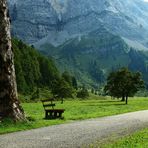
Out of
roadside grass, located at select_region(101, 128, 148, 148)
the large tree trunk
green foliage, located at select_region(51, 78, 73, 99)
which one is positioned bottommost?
green foliage, located at select_region(51, 78, 73, 99)

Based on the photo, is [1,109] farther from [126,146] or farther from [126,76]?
[126,76]

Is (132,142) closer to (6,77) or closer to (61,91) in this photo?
(6,77)

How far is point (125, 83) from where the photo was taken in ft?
435

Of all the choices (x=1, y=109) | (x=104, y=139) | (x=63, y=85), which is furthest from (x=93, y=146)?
(x=63, y=85)

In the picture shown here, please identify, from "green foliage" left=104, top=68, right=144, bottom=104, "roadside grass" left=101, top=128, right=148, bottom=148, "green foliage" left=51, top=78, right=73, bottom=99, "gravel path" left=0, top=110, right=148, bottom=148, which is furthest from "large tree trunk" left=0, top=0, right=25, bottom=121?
"green foliage" left=51, top=78, right=73, bottom=99

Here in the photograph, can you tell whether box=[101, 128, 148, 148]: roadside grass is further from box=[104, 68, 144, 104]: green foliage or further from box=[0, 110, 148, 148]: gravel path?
box=[104, 68, 144, 104]: green foliage

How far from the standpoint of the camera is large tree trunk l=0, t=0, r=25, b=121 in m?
29.0

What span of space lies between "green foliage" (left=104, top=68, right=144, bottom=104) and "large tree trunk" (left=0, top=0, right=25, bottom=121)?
9737 cm

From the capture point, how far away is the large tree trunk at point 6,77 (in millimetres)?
28969

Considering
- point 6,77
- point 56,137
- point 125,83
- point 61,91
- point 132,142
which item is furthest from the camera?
point 61,91

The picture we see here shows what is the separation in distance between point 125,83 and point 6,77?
106 meters

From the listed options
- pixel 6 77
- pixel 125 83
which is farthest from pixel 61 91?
pixel 6 77

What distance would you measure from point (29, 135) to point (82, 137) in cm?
315

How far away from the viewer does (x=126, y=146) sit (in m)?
19.9
